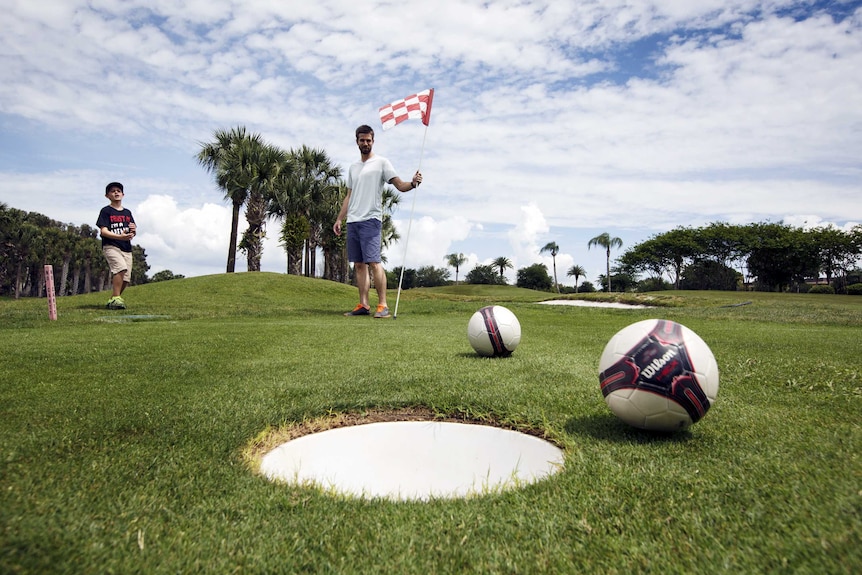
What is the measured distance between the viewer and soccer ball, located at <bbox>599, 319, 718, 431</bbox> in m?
2.92

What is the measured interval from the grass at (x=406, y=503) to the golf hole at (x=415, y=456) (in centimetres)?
18

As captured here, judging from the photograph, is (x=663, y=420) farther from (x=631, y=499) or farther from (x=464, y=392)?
(x=464, y=392)

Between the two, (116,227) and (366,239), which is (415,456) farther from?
(116,227)

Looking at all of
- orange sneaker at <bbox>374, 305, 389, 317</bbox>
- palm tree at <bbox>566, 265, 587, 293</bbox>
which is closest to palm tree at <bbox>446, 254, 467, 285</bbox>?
palm tree at <bbox>566, 265, 587, 293</bbox>

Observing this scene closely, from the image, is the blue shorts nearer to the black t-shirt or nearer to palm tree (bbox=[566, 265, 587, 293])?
the black t-shirt

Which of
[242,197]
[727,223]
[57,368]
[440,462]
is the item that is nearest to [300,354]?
[57,368]

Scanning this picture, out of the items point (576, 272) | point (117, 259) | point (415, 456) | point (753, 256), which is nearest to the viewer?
point (415, 456)

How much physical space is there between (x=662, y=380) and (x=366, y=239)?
7.77 meters

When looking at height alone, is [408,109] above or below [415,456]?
above

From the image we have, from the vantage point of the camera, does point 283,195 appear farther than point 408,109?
Yes

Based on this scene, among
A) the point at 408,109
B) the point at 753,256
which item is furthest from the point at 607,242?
the point at 408,109

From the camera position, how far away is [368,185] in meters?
10.1

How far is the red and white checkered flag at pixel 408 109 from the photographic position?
10.9 m

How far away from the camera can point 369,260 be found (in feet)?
33.2
